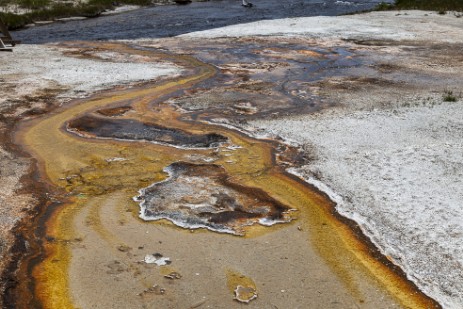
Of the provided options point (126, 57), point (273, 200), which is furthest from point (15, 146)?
point (126, 57)

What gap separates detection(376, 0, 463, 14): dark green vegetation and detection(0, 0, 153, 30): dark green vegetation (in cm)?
1423

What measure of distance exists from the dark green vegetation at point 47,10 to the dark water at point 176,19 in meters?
1.20

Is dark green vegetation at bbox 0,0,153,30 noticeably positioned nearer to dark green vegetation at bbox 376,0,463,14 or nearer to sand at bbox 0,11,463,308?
sand at bbox 0,11,463,308

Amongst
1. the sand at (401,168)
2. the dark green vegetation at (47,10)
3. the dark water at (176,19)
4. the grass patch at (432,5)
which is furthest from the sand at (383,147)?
the grass patch at (432,5)

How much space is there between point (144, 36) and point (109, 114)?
398 inches

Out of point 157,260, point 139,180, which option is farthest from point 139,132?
point 157,260

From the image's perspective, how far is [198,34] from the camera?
16812 mm

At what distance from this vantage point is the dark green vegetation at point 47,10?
70.1ft

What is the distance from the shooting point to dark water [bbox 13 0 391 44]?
18.2m

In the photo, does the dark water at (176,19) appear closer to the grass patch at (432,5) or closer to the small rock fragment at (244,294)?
the grass patch at (432,5)

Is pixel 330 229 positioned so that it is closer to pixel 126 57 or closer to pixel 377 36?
pixel 126 57

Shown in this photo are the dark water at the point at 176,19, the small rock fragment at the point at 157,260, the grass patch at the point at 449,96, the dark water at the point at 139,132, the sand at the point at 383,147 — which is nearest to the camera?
the small rock fragment at the point at 157,260

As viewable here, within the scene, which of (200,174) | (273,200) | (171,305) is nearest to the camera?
(171,305)

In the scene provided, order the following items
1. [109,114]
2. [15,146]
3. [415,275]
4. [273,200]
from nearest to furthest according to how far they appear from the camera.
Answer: [415,275]
[273,200]
[15,146]
[109,114]
